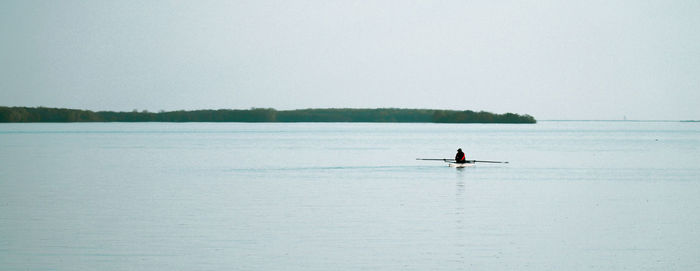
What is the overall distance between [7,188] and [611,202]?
2087cm

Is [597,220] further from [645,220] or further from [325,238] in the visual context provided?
[325,238]

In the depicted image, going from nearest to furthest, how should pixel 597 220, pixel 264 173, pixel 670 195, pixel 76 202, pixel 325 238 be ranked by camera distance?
1. pixel 325 238
2. pixel 597 220
3. pixel 76 202
4. pixel 670 195
5. pixel 264 173

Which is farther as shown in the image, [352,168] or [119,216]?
[352,168]

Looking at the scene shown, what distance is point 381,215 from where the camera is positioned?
23641mm

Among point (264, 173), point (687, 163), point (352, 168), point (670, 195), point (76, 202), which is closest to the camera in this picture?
point (76, 202)

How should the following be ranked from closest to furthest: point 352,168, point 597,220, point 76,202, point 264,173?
point 597,220 < point 76,202 < point 264,173 < point 352,168

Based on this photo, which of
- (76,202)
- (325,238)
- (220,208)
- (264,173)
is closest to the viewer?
(325,238)

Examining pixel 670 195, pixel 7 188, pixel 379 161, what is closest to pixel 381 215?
pixel 670 195

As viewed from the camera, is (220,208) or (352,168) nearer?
(220,208)

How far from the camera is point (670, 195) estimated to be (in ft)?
99.7

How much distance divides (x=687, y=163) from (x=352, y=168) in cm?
2010

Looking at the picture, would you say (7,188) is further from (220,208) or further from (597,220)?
(597,220)

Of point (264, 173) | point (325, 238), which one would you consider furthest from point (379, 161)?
point (325, 238)

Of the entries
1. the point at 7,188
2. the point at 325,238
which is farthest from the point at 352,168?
the point at 325,238
